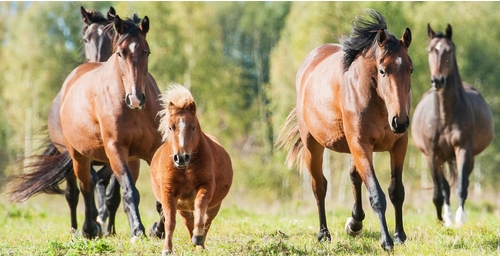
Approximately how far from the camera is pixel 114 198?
31.4 ft

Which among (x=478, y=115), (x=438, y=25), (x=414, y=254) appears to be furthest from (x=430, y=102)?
(x=438, y=25)

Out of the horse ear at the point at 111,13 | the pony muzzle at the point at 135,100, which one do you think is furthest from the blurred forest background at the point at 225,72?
the pony muzzle at the point at 135,100

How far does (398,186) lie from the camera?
7.39 meters

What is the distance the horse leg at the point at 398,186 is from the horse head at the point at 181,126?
2.15 metres

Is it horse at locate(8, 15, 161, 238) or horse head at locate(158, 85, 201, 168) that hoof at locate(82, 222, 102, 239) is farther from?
horse head at locate(158, 85, 201, 168)

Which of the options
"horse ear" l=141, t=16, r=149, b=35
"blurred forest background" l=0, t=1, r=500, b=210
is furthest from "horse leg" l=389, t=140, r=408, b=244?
"blurred forest background" l=0, t=1, r=500, b=210

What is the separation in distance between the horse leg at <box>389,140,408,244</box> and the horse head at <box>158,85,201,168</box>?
7.07ft

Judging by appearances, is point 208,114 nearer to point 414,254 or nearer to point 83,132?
point 83,132

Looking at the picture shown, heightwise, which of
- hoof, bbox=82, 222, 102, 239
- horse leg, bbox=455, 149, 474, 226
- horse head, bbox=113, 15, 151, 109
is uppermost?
horse head, bbox=113, 15, 151, 109

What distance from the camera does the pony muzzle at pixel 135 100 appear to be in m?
7.14

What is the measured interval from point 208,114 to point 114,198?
28.9 meters

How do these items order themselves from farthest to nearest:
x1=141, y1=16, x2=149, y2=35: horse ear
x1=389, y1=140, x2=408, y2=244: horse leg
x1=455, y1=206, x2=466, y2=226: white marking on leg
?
x1=455, y1=206, x2=466, y2=226: white marking on leg < x1=141, y1=16, x2=149, y2=35: horse ear < x1=389, y1=140, x2=408, y2=244: horse leg

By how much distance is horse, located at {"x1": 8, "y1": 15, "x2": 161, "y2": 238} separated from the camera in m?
7.45

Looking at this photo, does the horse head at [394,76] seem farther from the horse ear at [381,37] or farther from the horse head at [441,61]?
the horse head at [441,61]
